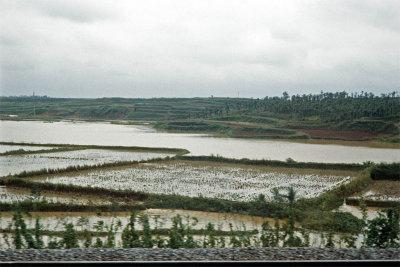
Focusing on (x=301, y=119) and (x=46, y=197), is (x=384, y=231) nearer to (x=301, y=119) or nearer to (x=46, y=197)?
(x=46, y=197)

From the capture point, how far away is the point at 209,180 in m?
16.4

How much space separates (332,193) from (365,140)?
71.2ft

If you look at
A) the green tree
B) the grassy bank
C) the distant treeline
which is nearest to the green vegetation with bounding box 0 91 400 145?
the distant treeline

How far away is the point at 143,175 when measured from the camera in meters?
17.3

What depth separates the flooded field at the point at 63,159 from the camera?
725 inches

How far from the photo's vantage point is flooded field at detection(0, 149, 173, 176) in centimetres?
1842

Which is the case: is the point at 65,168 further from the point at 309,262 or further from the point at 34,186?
the point at 309,262

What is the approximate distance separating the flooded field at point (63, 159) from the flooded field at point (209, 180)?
7.25ft

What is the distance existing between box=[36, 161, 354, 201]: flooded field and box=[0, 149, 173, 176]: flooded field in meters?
2.21

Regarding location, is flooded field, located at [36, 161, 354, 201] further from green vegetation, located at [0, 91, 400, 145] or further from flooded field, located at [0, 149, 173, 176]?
green vegetation, located at [0, 91, 400, 145]

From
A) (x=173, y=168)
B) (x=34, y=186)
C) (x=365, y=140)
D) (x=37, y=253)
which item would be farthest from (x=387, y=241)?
(x=365, y=140)

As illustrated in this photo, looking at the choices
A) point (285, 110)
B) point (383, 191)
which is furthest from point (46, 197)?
point (285, 110)

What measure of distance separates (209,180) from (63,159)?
9.38 metres
